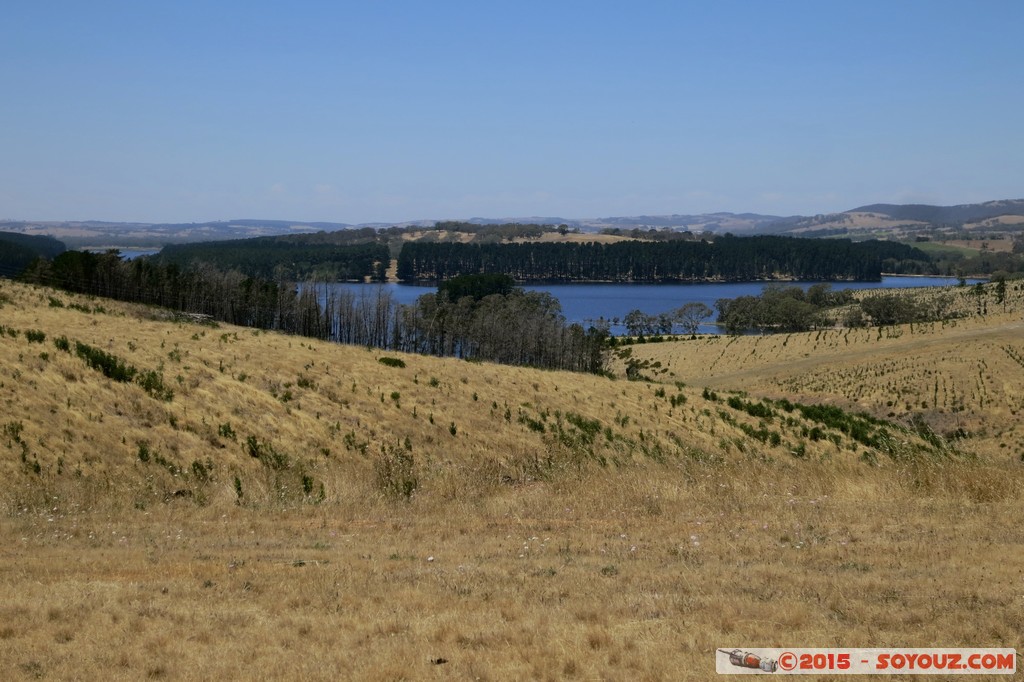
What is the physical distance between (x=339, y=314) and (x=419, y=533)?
313ft

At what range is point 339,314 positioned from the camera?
10350 centimetres

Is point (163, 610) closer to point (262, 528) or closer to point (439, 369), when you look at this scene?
point (262, 528)

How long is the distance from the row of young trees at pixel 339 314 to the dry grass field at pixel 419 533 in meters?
57.0

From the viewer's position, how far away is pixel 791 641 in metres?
6.11

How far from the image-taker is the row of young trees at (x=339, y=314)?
77062 mm

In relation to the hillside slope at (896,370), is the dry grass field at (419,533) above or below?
above

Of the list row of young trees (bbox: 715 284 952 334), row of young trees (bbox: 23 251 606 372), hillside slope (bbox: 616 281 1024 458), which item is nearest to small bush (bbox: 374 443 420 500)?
hillside slope (bbox: 616 281 1024 458)

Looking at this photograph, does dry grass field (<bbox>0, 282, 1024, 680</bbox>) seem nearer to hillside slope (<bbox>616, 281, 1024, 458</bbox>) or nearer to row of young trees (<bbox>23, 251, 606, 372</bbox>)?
hillside slope (<bbox>616, 281, 1024, 458</bbox>)

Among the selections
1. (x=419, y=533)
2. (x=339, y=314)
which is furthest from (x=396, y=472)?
(x=339, y=314)

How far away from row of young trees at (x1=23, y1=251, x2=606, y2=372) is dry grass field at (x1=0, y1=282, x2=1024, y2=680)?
57.0 m

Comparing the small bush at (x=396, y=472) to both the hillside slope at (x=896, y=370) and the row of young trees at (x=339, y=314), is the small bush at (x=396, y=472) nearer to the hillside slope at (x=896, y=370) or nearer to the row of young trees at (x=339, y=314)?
the hillside slope at (x=896, y=370)

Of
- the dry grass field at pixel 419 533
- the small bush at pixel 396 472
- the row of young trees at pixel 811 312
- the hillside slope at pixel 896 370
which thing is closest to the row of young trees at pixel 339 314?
the hillside slope at pixel 896 370

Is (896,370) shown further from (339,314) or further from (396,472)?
(339,314)

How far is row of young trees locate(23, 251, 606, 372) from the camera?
253 feet
